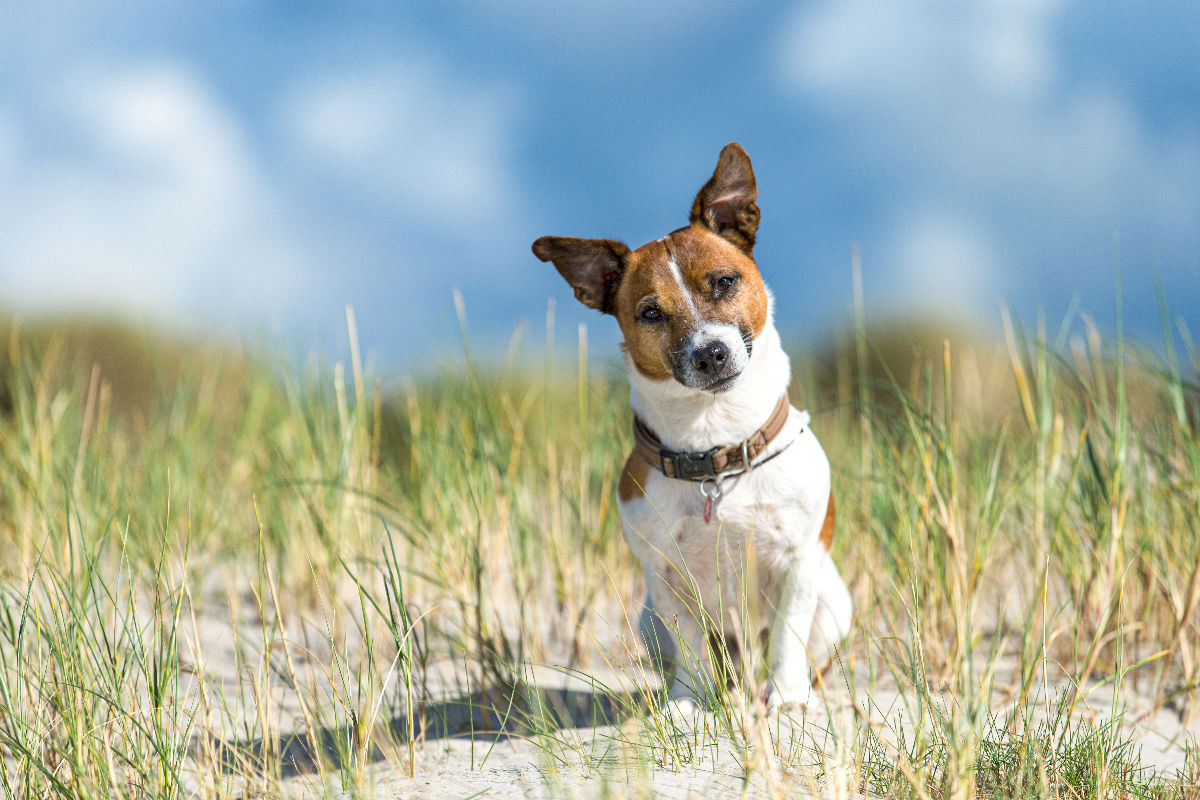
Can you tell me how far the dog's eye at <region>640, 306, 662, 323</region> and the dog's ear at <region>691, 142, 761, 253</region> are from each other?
0.45 m

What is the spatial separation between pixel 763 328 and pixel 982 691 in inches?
51.7

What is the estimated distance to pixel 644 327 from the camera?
3.11 meters

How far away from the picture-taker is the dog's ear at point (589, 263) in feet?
10.7

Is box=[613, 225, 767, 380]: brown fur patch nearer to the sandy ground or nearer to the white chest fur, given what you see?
the white chest fur

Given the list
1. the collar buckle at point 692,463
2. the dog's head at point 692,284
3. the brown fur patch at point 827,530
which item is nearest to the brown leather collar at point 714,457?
the collar buckle at point 692,463

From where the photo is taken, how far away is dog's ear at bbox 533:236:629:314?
3.27 metres

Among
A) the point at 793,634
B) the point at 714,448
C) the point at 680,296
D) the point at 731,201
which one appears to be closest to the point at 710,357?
the point at 680,296

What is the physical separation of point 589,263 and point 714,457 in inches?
31.8

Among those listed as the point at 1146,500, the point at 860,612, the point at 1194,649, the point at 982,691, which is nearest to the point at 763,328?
the point at 982,691

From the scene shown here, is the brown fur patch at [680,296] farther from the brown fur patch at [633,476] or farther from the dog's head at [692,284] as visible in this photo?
the brown fur patch at [633,476]

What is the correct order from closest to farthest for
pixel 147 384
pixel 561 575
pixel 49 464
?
1. pixel 561 575
2. pixel 49 464
3. pixel 147 384

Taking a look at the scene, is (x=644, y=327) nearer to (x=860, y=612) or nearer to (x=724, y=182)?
(x=724, y=182)

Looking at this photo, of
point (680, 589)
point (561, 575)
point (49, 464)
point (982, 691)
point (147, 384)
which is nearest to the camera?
point (982, 691)

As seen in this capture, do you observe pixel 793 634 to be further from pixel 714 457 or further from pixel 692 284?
pixel 692 284
